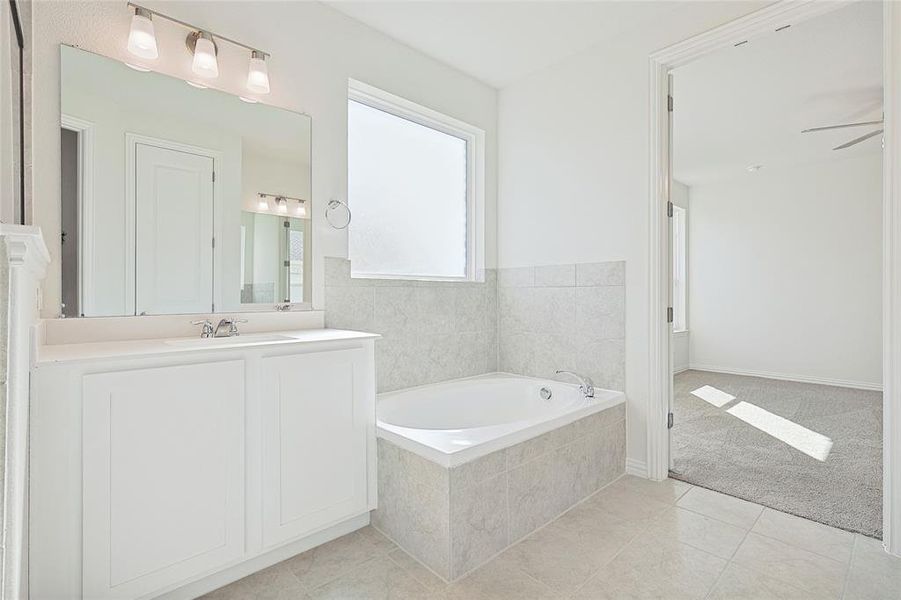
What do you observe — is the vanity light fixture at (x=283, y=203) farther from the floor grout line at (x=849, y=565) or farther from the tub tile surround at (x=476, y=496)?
the floor grout line at (x=849, y=565)

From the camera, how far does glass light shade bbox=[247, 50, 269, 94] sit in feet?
Answer: 6.99

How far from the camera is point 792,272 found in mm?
5465


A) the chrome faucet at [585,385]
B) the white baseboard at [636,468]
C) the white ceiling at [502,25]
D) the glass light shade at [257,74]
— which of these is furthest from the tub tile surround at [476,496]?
the white ceiling at [502,25]

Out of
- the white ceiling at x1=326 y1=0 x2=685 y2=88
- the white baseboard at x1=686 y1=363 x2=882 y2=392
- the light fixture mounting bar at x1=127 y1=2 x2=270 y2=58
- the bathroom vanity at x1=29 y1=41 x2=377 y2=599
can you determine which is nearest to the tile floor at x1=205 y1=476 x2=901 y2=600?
the bathroom vanity at x1=29 y1=41 x2=377 y2=599

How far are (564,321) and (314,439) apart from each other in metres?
1.83

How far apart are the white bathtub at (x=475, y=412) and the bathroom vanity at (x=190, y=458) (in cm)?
35

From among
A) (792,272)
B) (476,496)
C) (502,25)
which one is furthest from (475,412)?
(792,272)

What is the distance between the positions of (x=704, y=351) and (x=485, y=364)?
4.24 metres

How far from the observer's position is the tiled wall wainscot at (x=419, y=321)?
258 centimetres

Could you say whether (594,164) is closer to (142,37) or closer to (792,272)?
(142,37)

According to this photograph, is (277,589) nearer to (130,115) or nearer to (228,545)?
(228,545)

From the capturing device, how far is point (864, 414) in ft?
12.8

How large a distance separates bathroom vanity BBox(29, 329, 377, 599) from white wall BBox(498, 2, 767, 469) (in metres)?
1.61

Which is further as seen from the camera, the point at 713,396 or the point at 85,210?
the point at 713,396
